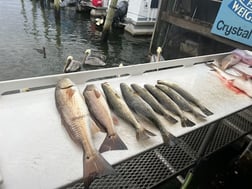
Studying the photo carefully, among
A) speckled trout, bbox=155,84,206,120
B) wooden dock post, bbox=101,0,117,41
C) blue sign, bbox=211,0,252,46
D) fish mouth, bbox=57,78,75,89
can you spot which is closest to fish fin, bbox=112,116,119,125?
fish mouth, bbox=57,78,75,89

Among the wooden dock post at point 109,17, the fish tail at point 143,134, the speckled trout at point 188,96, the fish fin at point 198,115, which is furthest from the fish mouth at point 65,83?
the wooden dock post at point 109,17

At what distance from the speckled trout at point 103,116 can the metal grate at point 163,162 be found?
1.24ft

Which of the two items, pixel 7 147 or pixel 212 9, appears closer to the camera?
pixel 7 147

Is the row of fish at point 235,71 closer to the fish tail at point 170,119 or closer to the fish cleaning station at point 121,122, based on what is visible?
the fish cleaning station at point 121,122

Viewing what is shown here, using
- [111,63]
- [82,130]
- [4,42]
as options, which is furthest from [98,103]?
[4,42]

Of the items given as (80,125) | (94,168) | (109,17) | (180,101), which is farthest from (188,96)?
(109,17)

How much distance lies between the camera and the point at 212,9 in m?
9.32

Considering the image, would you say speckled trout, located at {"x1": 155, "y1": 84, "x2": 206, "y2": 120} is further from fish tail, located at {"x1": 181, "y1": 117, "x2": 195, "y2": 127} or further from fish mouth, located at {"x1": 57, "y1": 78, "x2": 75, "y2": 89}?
fish mouth, located at {"x1": 57, "y1": 78, "x2": 75, "y2": 89}

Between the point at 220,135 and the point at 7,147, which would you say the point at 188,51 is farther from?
the point at 7,147

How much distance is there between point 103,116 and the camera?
1.70m

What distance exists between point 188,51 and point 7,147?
27.3 ft

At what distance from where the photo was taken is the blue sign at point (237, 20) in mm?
5051

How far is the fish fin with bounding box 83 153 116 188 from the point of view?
3.97 ft

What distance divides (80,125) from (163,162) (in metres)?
1.32
